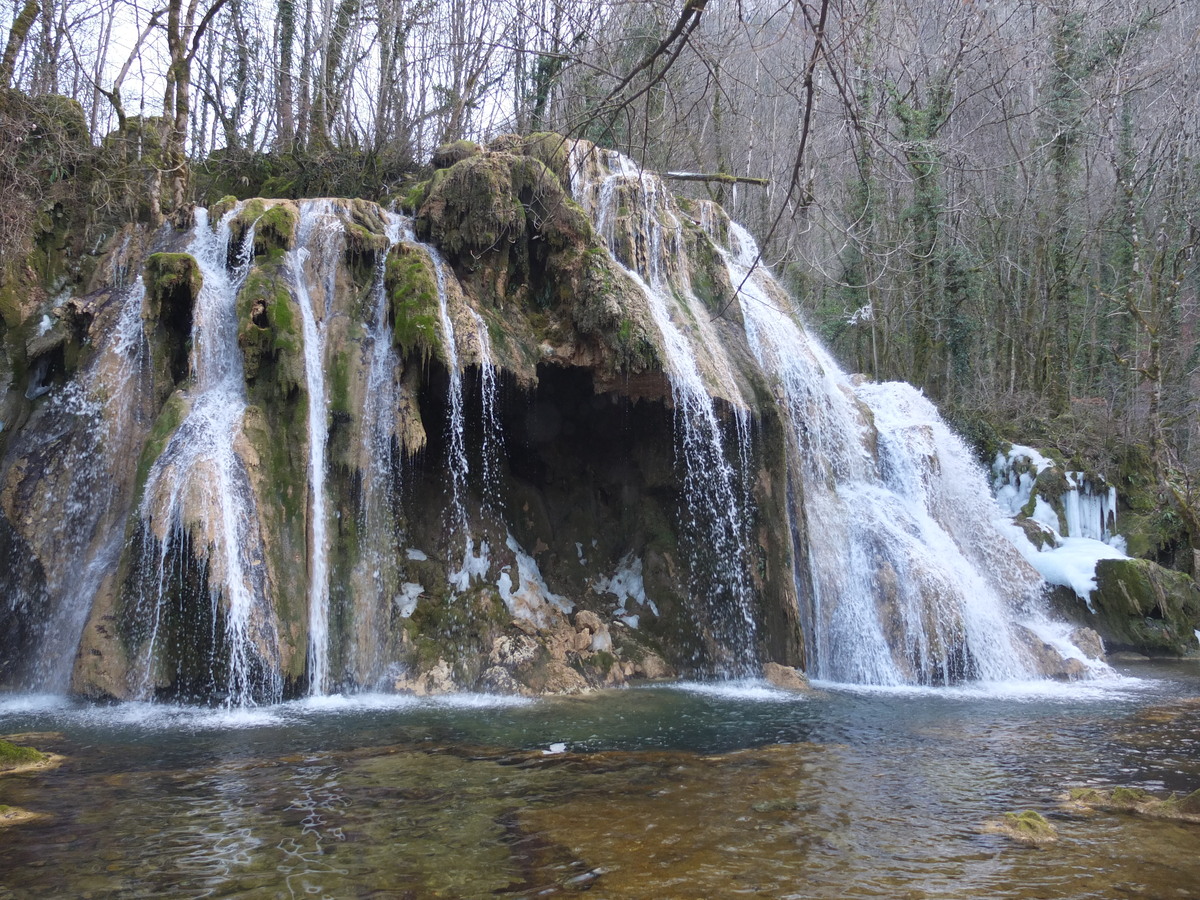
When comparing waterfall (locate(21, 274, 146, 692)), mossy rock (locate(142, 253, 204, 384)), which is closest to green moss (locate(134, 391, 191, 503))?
waterfall (locate(21, 274, 146, 692))

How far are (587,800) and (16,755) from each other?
12.3 ft

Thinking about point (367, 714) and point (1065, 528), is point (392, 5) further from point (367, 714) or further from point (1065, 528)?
point (1065, 528)

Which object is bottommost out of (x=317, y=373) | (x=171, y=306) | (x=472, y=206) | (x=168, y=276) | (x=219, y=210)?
(x=317, y=373)

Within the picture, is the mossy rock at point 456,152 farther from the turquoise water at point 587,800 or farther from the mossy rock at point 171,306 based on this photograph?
the turquoise water at point 587,800

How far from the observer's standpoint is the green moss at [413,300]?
31.0ft

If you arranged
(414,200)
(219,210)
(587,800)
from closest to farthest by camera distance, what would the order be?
(587,800), (219,210), (414,200)

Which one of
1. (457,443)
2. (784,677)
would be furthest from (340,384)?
(784,677)

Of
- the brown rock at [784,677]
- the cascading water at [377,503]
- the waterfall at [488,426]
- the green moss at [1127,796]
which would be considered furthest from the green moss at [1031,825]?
the waterfall at [488,426]

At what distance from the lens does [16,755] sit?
5.72m

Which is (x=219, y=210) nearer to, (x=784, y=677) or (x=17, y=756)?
(x=17, y=756)

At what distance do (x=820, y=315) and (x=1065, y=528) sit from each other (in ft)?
34.4

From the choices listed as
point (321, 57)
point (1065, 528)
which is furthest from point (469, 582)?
point (321, 57)

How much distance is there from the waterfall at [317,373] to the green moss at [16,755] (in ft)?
9.04

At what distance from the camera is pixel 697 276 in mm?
12453
